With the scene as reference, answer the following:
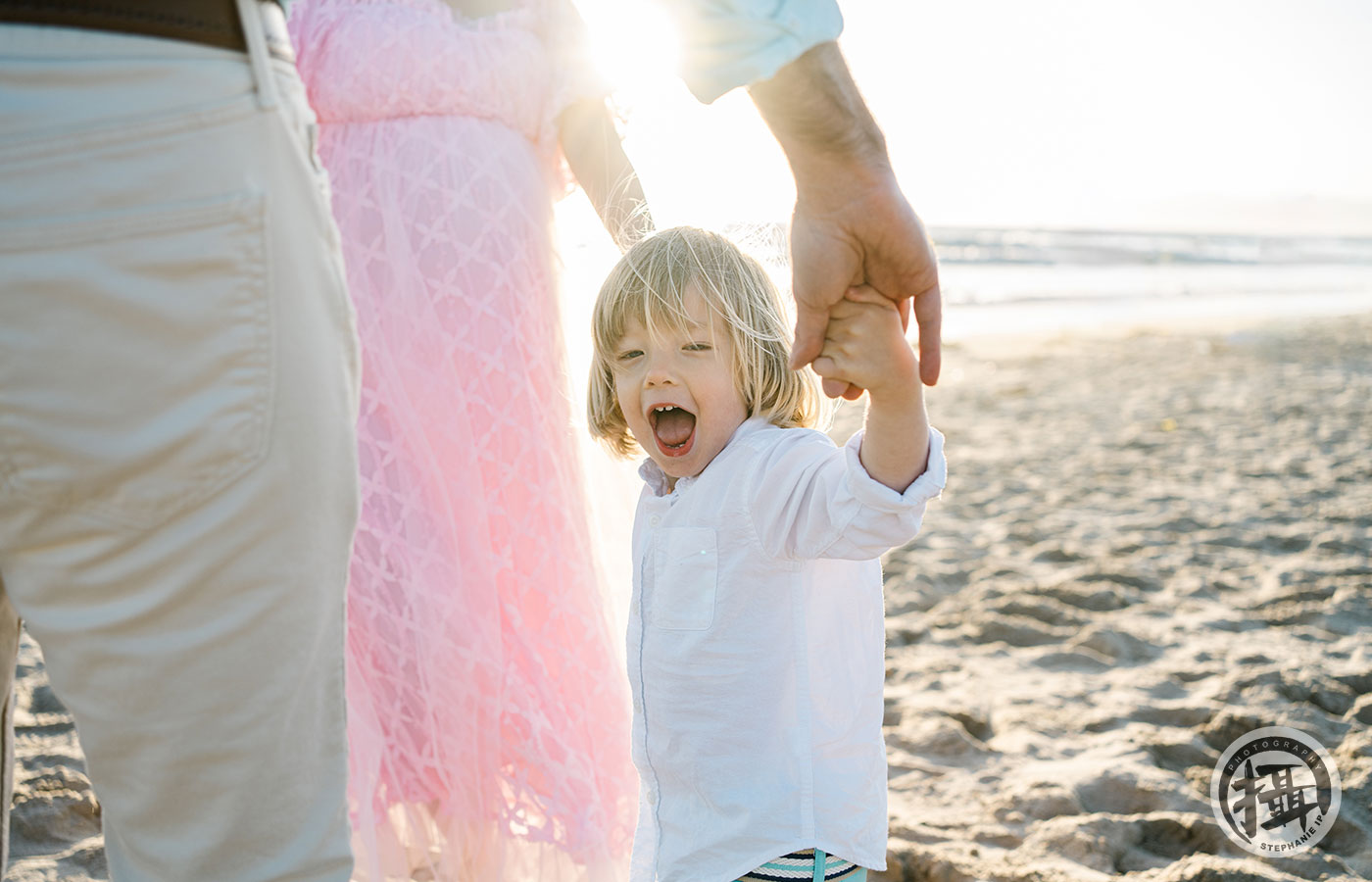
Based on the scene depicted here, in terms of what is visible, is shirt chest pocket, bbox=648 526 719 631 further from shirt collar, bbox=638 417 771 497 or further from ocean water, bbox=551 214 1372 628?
ocean water, bbox=551 214 1372 628

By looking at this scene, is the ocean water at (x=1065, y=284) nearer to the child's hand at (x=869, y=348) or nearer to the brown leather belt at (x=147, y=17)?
the child's hand at (x=869, y=348)

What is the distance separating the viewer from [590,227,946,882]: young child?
151cm

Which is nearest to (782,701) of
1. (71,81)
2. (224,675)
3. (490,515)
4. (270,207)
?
(490,515)

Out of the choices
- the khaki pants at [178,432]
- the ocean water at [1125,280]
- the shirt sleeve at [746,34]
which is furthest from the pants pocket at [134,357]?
the ocean water at [1125,280]

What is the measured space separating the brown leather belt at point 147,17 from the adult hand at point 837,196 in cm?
51

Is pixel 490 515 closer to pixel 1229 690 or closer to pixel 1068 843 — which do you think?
pixel 1068 843

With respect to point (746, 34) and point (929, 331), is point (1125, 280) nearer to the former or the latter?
point (929, 331)

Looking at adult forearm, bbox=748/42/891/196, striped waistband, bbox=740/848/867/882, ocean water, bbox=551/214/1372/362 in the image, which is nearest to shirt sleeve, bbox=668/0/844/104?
adult forearm, bbox=748/42/891/196

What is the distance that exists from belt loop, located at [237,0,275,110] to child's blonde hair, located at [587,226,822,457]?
0.81 meters

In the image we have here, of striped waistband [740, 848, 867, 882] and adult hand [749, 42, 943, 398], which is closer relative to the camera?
adult hand [749, 42, 943, 398]

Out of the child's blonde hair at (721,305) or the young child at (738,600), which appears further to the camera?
the child's blonde hair at (721,305)

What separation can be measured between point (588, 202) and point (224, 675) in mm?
1290

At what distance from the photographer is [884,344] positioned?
1245 millimetres

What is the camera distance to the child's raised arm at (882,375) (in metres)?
1.24
